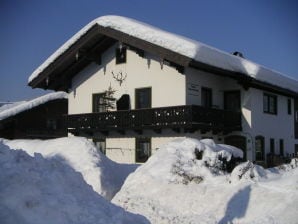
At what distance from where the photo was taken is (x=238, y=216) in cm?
955

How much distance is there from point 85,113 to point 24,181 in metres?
16.9


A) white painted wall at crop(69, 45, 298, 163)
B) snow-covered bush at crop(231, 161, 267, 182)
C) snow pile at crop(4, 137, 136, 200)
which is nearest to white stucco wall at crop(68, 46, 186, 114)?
white painted wall at crop(69, 45, 298, 163)

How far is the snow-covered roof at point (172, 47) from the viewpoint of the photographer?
752 inches

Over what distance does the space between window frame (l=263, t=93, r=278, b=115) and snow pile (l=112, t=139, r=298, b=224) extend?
37.5 ft

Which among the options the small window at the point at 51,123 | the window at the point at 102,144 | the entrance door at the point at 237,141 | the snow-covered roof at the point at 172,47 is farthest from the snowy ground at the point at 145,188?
the small window at the point at 51,123

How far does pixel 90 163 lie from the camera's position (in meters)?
13.5

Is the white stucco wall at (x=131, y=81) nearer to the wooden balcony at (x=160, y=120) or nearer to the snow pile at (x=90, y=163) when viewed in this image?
the wooden balcony at (x=160, y=120)

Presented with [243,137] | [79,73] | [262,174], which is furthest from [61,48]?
[262,174]

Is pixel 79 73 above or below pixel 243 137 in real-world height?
above

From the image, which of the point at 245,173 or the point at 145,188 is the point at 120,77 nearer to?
the point at 145,188

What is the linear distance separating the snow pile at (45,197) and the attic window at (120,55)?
50.8 ft

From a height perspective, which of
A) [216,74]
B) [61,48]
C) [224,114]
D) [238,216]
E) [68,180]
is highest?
[61,48]

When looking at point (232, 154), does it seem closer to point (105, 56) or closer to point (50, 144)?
point (50, 144)

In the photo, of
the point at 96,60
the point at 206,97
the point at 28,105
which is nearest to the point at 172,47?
the point at 206,97
